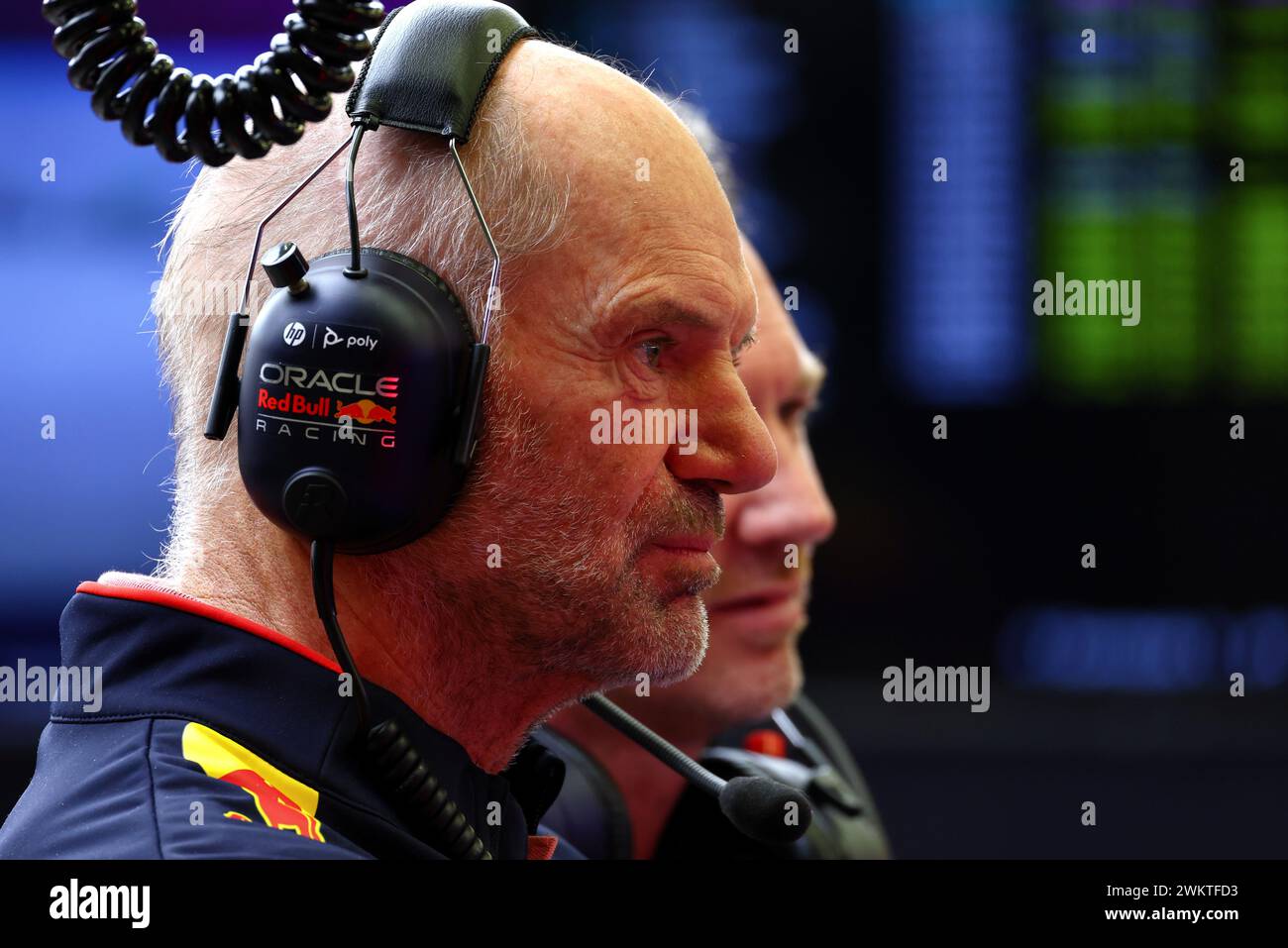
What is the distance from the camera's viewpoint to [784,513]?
127cm

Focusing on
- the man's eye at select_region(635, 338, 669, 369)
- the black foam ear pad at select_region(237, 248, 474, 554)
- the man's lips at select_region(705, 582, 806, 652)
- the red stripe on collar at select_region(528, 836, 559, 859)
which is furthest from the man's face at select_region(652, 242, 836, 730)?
the black foam ear pad at select_region(237, 248, 474, 554)

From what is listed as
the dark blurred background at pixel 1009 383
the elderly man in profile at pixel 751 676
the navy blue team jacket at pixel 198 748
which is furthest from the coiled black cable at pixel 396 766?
the dark blurred background at pixel 1009 383

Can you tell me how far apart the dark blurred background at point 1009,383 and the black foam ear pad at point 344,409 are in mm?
1498

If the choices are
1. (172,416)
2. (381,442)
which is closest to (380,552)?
(381,442)

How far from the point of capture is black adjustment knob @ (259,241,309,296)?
707mm

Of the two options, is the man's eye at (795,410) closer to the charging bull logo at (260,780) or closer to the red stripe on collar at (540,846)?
the red stripe on collar at (540,846)

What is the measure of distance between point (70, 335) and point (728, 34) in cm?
99

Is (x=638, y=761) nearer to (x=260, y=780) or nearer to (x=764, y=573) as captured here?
(x=764, y=573)

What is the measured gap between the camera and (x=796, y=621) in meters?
1.29

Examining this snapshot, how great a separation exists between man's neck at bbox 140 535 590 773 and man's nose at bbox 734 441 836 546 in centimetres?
48

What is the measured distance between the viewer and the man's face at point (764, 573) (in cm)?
124

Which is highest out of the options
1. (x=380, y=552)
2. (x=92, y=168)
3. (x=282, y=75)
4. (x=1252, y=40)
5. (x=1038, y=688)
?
(x=1252, y=40)
